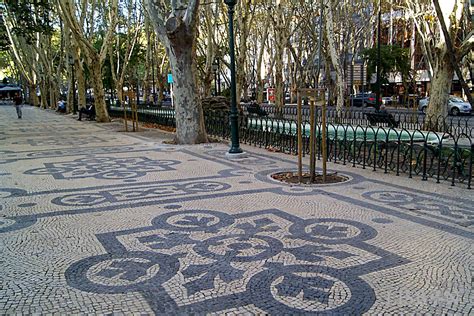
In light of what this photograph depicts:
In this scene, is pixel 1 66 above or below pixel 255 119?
above

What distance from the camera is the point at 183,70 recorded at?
13.0 m

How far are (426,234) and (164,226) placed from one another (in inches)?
119

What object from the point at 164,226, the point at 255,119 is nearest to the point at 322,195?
the point at 164,226

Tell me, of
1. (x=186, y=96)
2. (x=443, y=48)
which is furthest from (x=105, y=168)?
(x=443, y=48)

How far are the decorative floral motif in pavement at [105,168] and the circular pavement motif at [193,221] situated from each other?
10.0 feet

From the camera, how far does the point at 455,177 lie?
7906 mm

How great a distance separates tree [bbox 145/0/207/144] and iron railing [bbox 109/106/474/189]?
156 centimetres

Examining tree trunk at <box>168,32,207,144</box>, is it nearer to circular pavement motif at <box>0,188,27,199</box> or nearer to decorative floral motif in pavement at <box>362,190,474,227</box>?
circular pavement motif at <box>0,188,27,199</box>

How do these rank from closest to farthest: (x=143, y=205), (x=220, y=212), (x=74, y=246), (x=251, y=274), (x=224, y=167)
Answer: (x=251, y=274)
(x=74, y=246)
(x=220, y=212)
(x=143, y=205)
(x=224, y=167)

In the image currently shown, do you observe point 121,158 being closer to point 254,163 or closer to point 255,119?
point 254,163

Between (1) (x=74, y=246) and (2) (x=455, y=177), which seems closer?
(1) (x=74, y=246)

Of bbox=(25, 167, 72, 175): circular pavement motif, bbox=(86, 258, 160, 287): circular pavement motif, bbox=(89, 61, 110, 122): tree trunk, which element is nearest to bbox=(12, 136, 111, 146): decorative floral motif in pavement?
bbox=(25, 167, 72, 175): circular pavement motif

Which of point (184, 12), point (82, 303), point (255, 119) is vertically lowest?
point (82, 303)

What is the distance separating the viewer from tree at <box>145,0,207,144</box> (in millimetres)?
12560
